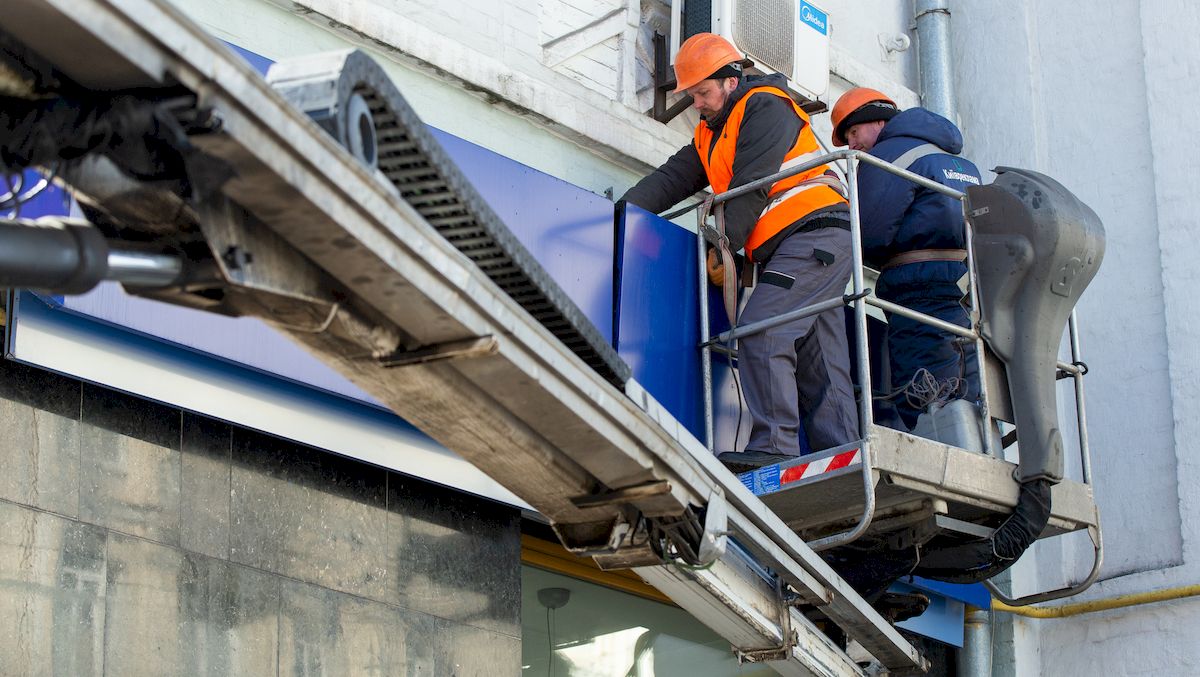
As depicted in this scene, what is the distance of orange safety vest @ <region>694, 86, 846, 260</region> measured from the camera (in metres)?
7.59

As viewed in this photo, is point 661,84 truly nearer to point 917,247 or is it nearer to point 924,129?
point 924,129

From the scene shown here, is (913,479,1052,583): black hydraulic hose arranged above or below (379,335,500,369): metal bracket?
above

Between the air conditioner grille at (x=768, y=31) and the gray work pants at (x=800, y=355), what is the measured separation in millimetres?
1627

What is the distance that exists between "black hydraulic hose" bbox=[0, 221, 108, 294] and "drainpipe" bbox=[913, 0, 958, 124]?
7.84m

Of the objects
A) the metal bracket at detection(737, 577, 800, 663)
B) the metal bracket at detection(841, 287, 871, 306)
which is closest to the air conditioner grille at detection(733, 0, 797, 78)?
the metal bracket at detection(841, 287, 871, 306)

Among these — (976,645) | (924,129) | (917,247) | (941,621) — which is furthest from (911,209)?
(976,645)

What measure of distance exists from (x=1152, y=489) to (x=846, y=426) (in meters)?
2.90

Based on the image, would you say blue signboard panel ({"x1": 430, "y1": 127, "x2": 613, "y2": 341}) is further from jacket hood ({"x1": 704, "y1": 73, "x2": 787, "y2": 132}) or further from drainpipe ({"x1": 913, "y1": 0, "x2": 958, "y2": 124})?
drainpipe ({"x1": 913, "y1": 0, "x2": 958, "y2": 124})

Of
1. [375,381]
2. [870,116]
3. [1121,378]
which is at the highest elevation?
[870,116]

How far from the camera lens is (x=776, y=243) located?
7.59 metres

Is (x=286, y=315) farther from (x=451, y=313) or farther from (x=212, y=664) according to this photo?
(x=212, y=664)

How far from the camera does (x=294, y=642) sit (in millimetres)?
6008

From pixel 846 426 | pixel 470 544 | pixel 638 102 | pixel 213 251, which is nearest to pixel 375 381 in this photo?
pixel 213 251

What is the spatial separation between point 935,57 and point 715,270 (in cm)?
353
